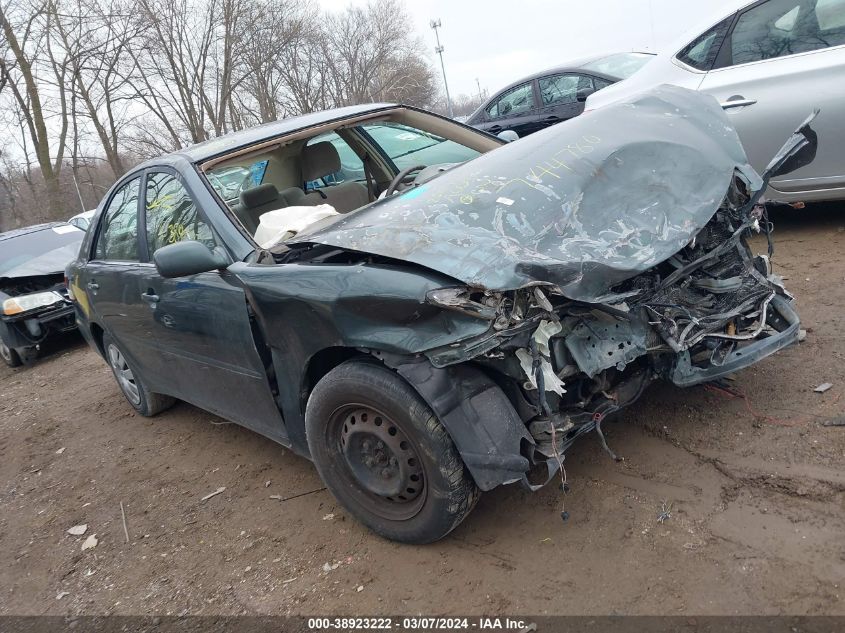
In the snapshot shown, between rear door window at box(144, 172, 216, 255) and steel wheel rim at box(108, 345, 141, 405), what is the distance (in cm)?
146

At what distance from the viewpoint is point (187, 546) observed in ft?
9.85

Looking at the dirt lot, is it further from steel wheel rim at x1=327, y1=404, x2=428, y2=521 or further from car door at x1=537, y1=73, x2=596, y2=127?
car door at x1=537, y1=73, x2=596, y2=127

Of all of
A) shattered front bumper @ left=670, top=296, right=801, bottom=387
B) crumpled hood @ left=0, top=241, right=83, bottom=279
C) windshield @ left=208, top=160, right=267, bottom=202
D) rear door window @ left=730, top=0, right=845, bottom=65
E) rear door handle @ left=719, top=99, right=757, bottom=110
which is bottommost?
shattered front bumper @ left=670, top=296, right=801, bottom=387

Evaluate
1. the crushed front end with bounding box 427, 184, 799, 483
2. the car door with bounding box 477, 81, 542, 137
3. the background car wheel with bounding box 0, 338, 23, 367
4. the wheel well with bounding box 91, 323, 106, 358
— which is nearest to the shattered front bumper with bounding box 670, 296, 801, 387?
the crushed front end with bounding box 427, 184, 799, 483

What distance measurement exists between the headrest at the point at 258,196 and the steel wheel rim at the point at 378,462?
1.54 metres

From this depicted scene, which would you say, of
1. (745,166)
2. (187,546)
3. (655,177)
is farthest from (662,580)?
(187,546)

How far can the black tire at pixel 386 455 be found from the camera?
7.42ft

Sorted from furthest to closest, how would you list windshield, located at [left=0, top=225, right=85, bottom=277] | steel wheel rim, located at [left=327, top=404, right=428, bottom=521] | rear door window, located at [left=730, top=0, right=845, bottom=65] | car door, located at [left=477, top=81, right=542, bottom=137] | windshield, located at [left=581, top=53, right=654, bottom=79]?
1. car door, located at [left=477, top=81, right=542, bottom=137]
2. windshield, located at [left=581, top=53, right=654, bottom=79]
3. windshield, located at [left=0, top=225, right=85, bottom=277]
4. rear door window, located at [left=730, top=0, right=845, bottom=65]
5. steel wheel rim, located at [left=327, top=404, right=428, bottom=521]

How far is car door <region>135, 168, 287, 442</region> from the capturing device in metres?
2.88

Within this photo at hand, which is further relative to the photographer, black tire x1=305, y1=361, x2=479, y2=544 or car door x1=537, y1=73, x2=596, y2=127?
car door x1=537, y1=73, x2=596, y2=127

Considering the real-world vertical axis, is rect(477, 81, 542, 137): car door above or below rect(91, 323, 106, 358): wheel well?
above

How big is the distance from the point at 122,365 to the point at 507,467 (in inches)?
140

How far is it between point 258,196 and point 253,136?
326 millimetres

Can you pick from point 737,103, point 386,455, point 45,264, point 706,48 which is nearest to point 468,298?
point 386,455
